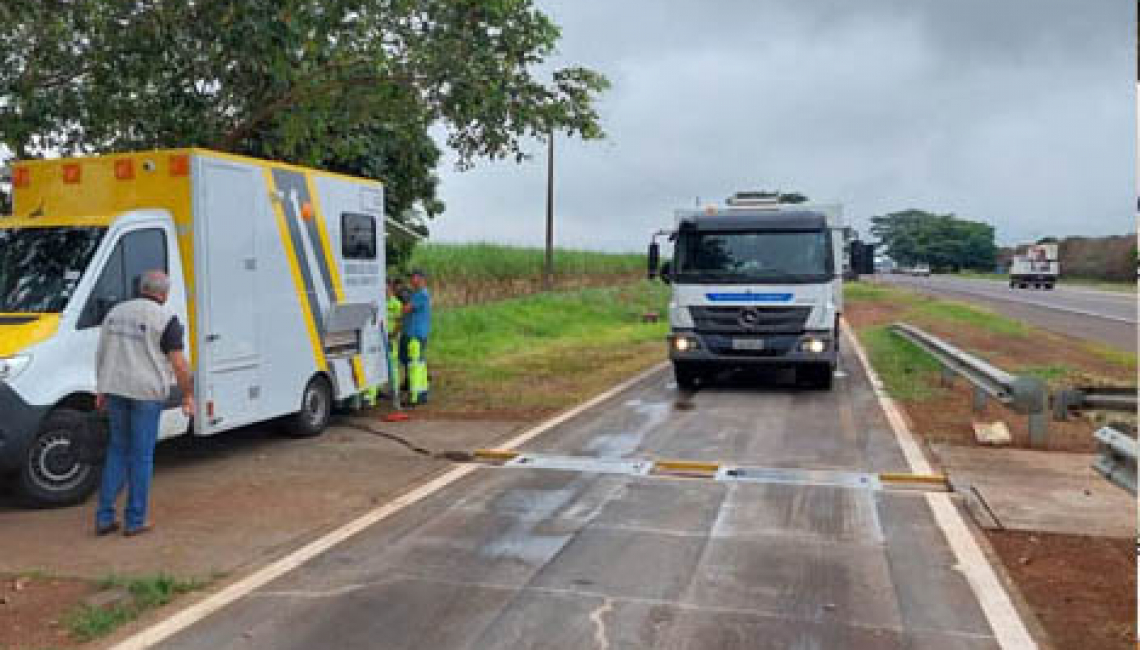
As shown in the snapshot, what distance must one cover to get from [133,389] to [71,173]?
3.33 m

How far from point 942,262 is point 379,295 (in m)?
134

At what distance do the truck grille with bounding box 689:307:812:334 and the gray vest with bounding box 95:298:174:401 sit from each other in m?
8.41

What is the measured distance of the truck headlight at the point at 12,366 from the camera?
675cm

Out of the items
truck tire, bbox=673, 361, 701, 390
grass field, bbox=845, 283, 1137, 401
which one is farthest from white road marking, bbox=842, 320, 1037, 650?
grass field, bbox=845, 283, 1137, 401

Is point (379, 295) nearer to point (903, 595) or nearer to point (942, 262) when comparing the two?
point (903, 595)

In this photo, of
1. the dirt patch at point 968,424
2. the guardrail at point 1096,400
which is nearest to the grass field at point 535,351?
the dirt patch at point 968,424

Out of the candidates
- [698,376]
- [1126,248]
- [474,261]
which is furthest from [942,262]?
[698,376]

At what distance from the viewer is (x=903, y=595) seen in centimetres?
509

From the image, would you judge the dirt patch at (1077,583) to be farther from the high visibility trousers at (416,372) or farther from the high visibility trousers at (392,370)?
the high visibility trousers at (416,372)

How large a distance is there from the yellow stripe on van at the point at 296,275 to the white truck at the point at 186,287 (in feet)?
0.06

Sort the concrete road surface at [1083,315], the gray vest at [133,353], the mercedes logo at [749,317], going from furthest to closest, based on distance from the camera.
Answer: the concrete road surface at [1083,315] < the mercedes logo at [749,317] < the gray vest at [133,353]

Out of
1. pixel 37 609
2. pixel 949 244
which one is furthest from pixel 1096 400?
pixel 949 244

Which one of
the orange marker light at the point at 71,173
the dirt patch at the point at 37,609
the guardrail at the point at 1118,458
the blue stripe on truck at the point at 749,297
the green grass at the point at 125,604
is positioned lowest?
the dirt patch at the point at 37,609

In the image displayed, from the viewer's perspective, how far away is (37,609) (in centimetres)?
497
